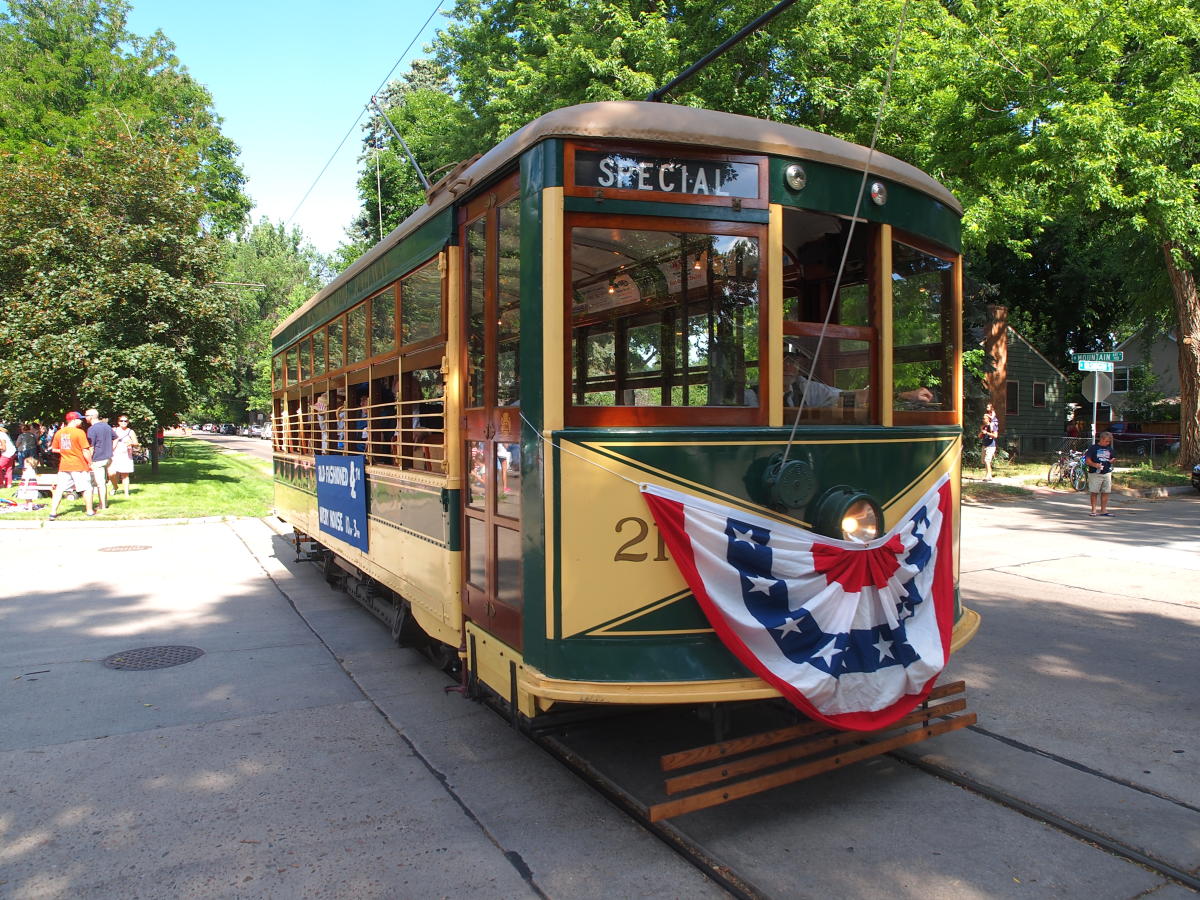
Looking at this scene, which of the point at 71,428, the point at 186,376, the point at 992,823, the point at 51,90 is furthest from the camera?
the point at 51,90

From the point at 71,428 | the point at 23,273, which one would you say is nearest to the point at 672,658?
the point at 71,428

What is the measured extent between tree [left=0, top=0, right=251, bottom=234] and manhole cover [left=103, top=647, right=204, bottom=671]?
2237cm

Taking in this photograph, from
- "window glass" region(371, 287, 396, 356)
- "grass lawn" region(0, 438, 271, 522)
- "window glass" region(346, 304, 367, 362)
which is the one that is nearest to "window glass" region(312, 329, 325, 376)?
"window glass" region(346, 304, 367, 362)

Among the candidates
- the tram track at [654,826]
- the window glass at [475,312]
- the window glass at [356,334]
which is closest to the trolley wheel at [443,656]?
the tram track at [654,826]

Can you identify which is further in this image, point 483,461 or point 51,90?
point 51,90

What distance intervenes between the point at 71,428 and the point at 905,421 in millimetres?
13438

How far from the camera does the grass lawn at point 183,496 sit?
47.5 feet

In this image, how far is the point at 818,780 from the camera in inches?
159

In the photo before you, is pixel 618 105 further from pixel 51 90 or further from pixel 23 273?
pixel 51 90

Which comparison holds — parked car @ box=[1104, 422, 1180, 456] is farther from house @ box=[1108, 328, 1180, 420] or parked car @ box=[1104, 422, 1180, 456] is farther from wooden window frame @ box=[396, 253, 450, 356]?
wooden window frame @ box=[396, 253, 450, 356]

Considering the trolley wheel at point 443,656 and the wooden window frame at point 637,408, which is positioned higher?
the wooden window frame at point 637,408

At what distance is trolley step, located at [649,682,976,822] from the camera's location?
10.6ft

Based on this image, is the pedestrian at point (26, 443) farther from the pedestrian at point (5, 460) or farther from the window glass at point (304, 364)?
the window glass at point (304, 364)

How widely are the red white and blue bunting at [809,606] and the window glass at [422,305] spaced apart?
201 centimetres
